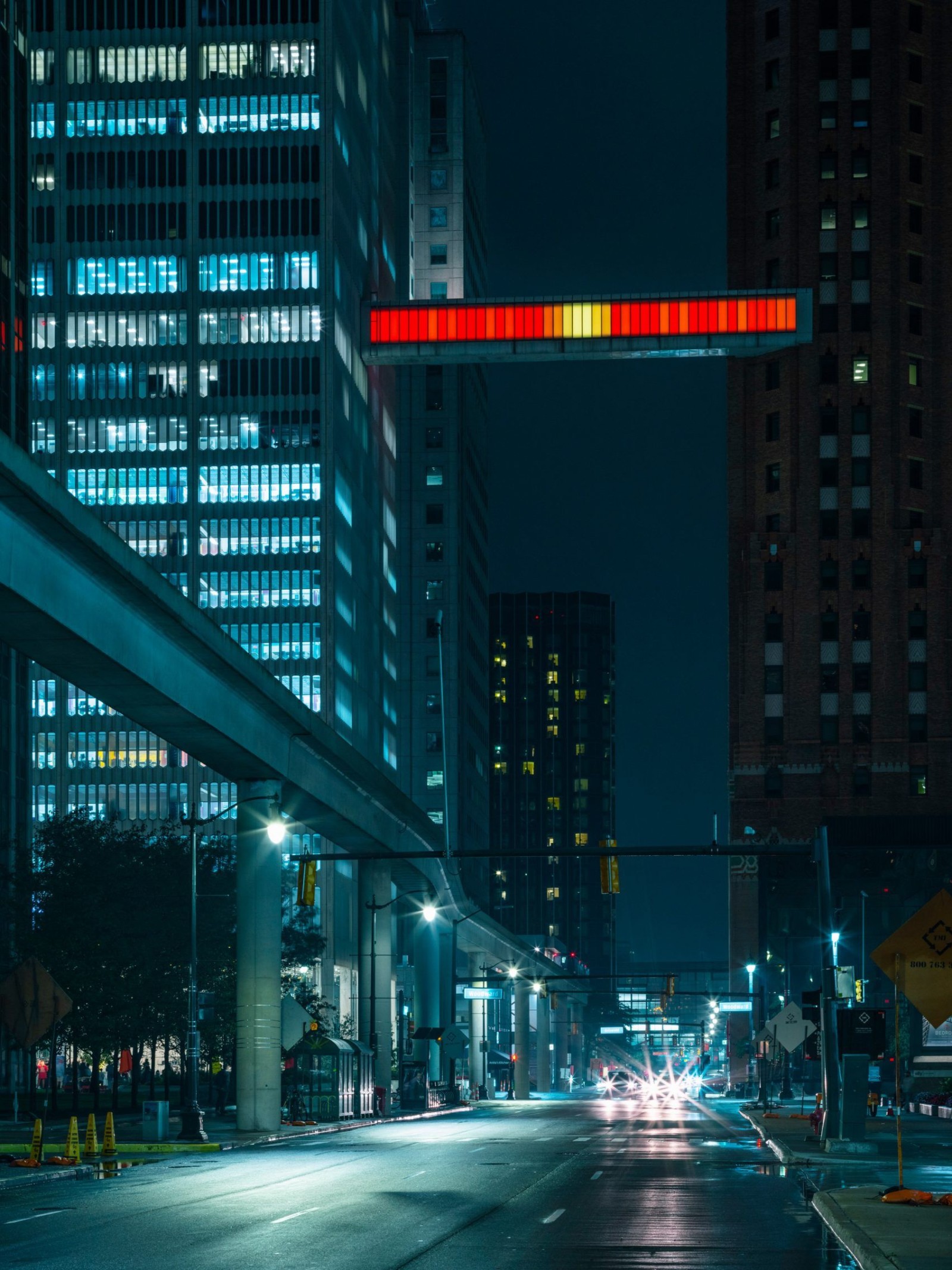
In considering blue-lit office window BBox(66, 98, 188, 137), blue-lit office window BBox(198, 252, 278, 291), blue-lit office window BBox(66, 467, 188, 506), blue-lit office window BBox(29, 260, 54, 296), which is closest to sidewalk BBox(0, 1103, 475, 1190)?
blue-lit office window BBox(66, 467, 188, 506)

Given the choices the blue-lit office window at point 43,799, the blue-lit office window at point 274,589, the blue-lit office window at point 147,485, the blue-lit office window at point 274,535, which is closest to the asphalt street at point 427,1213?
the blue-lit office window at point 274,589

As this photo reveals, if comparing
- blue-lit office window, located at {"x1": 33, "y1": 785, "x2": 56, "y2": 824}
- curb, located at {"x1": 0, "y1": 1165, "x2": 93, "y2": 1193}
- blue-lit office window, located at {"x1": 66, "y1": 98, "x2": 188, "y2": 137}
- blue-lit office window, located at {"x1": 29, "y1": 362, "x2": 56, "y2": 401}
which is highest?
blue-lit office window, located at {"x1": 66, "y1": 98, "x2": 188, "y2": 137}

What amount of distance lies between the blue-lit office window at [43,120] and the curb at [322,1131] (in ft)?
347

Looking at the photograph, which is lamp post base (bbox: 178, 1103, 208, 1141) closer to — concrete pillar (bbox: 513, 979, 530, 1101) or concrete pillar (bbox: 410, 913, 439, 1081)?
concrete pillar (bbox: 410, 913, 439, 1081)

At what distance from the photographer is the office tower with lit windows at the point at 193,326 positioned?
6304 inches

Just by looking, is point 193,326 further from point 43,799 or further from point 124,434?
point 43,799

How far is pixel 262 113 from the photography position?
16150 centimetres

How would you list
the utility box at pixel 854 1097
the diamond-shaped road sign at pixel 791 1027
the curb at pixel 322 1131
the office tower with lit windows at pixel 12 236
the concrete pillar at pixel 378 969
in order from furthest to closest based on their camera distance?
the office tower with lit windows at pixel 12 236, the concrete pillar at pixel 378 969, the diamond-shaped road sign at pixel 791 1027, the curb at pixel 322 1131, the utility box at pixel 854 1097

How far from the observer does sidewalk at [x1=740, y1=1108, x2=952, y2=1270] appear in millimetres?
18953

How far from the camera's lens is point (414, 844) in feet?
262

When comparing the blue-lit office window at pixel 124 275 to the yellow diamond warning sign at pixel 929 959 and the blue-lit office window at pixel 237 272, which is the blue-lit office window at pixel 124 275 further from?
the yellow diamond warning sign at pixel 929 959

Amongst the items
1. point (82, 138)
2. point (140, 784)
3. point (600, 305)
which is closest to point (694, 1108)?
point (600, 305)

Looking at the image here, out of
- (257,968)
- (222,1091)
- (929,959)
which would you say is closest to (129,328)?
(222,1091)

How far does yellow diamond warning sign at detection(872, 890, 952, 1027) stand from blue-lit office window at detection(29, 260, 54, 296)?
148m
